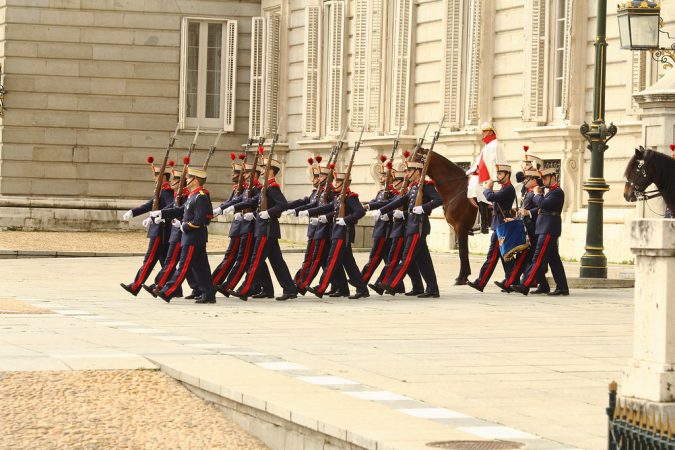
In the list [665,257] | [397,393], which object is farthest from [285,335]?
[665,257]

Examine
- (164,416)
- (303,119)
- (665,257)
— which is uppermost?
(303,119)

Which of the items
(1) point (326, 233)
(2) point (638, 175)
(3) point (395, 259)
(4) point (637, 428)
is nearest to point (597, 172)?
(3) point (395, 259)

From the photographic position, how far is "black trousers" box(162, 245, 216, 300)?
1962 centimetres

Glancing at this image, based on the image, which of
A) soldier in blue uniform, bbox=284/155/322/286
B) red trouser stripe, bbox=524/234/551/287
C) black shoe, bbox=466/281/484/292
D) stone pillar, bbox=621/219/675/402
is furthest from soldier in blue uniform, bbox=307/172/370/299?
stone pillar, bbox=621/219/675/402

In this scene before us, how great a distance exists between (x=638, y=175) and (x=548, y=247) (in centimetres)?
232

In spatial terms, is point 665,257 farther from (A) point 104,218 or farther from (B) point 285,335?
(A) point 104,218

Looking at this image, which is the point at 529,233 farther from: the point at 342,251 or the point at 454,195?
the point at 342,251

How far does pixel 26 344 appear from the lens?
14.1 meters

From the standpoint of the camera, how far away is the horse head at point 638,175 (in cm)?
1938

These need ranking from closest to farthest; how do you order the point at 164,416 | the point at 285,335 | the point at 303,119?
the point at 164,416 → the point at 285,335 → the point at 303,119

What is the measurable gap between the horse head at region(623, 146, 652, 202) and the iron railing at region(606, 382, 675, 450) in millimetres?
10940

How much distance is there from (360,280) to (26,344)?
740 centimetres

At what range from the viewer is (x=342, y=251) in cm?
2089

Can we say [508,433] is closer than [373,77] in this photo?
Yes
